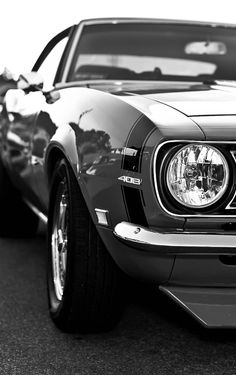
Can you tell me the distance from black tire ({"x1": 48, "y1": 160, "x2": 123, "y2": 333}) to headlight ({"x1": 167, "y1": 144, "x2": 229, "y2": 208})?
0.54m

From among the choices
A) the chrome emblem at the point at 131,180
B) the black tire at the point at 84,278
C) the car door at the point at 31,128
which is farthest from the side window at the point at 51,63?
the chrome emblem at the point at 131,180

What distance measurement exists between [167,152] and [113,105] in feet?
1.56

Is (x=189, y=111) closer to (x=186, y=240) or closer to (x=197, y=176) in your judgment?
(x=197, y=176)

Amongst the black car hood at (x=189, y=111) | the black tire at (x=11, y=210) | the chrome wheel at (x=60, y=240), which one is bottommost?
the black tire at (x=11, y=210)

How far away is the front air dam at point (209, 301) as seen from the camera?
282 cm

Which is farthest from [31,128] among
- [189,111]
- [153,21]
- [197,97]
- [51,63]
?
[189,111]

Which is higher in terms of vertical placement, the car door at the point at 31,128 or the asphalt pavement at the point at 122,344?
the car door at the point at 31,128

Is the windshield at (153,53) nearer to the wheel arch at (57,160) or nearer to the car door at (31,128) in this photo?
the car door at (31,128)

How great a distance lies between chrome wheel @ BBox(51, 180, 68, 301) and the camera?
3537 mm

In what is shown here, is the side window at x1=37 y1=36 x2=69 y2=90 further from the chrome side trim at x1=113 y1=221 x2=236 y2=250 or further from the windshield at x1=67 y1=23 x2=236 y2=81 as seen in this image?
the chrome side trim at x1=113 y1=221 x2=236 y2=250

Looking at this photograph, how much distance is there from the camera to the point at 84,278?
314 cm

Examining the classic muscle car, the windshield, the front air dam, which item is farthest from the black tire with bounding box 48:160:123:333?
the windshield

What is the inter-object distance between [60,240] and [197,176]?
1072mm

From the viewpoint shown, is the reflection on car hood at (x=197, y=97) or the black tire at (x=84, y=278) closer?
the reflection on car hood at (x=197, y=97)
